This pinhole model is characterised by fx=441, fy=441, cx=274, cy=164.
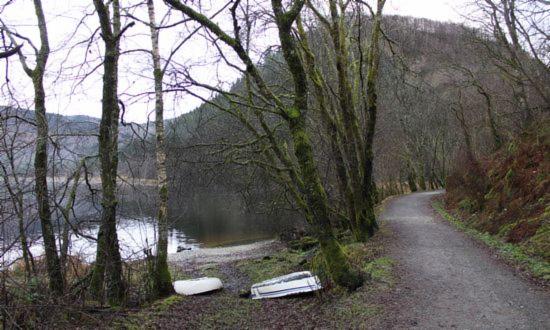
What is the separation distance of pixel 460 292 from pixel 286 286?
4.02 metres

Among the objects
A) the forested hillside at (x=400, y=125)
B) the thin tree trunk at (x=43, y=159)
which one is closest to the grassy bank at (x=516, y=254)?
the forested hillside at (x=400, y=125)

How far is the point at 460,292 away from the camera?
7574 mm

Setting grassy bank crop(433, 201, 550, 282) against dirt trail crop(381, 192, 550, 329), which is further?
grassy bank crop(433, 201, 550, 282)

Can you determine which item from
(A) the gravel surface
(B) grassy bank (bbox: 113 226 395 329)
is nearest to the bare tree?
(B) grassy bank (bbox: 113 226 395 329)

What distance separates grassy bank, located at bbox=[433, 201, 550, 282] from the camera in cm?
789

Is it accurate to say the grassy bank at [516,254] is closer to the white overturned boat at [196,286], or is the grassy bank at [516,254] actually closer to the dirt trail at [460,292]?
the dirt trail at [460,292]

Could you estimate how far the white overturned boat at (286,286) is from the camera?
980cm

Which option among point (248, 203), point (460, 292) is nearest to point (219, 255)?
point (248, 203)

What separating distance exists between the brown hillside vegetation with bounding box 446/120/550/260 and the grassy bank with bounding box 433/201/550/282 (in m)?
0.13

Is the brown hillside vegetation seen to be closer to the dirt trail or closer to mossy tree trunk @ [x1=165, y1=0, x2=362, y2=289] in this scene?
the dirt trail

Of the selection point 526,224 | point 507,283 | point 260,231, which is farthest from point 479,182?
point 260,231

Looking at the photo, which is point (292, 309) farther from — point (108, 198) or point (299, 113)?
point (108, 198)

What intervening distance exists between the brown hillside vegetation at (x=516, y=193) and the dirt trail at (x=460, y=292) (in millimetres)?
924

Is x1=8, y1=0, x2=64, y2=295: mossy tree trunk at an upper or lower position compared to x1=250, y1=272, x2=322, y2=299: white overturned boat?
upper
